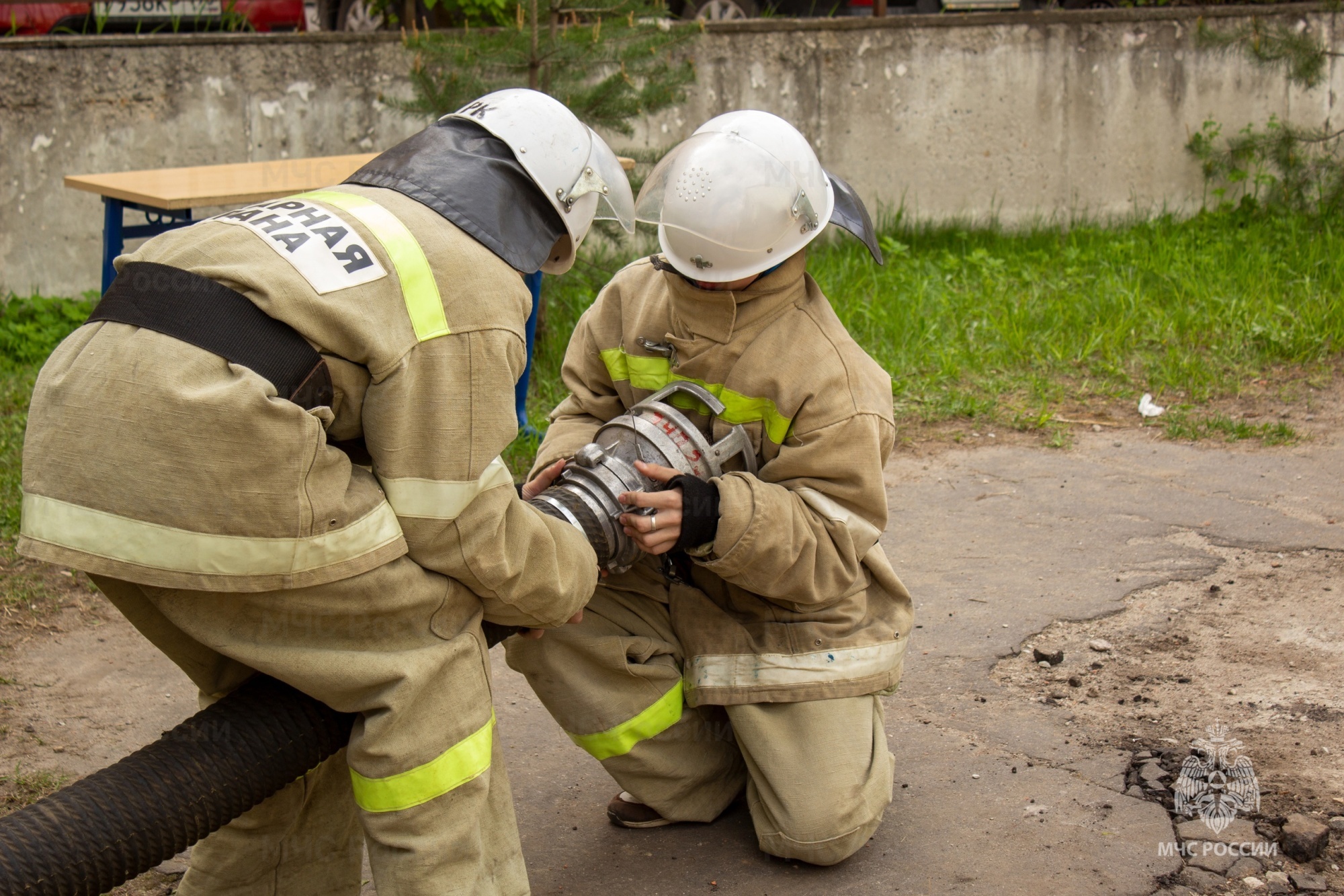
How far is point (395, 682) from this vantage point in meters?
1.88

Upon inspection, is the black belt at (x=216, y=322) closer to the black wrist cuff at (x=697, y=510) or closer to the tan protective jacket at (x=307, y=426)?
the tan protective jacket at (x=307, y=426)

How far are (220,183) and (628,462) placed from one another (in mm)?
2776

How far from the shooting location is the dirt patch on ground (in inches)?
104

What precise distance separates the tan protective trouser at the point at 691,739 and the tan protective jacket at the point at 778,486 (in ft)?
0.20

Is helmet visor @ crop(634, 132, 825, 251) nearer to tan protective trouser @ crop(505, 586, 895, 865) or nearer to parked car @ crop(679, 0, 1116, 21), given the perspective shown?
tan protective trouser @ crop(505, 586, 895, 865)

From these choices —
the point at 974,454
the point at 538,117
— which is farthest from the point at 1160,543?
the point at 538,117

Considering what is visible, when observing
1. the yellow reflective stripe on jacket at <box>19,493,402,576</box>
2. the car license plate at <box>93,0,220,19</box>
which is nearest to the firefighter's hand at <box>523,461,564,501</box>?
the yellow reflective stripe on jacket at <box>19,493,402,576</box>

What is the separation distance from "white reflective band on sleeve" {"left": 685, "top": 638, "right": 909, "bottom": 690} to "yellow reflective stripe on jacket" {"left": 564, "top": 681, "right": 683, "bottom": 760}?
0.08 metres

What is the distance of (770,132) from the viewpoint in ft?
8.24

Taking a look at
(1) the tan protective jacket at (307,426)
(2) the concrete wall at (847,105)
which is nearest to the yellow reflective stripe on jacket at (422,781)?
(1) the tan protective jacket at (307,426)

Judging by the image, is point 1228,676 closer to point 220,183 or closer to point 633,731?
point 633,731

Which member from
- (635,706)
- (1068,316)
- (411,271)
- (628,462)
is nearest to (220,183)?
(628,462)

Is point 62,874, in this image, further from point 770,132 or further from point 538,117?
point 770,132

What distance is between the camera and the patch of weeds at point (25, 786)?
2.64 metres
